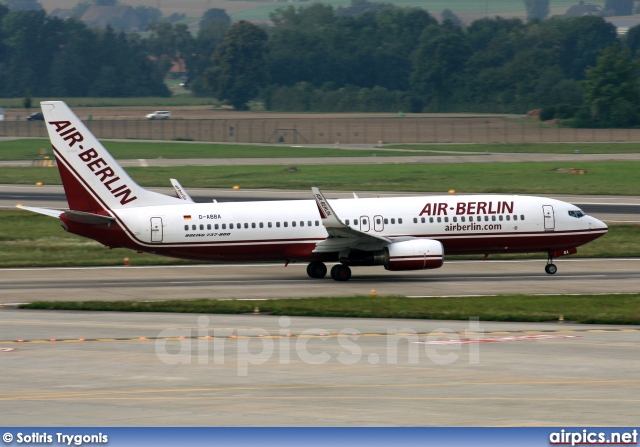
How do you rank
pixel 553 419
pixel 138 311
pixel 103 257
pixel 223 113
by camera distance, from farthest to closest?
pixel 223 113 → pixel 103 257 → pixel 138 311 → pixel 553 419

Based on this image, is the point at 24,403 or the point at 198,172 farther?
the point at 198,172

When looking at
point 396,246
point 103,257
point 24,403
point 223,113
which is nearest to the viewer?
A: point 24,403

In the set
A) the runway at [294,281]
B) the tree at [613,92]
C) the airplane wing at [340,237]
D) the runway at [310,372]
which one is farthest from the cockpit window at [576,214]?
the tree at [613,92]

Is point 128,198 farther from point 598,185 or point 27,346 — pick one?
point 598,185

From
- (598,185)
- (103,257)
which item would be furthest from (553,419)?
(598,185)

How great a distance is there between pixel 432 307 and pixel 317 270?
38.2 feet

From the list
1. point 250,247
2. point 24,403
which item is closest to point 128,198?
point 250,247

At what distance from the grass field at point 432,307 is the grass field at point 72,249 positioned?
47.3 feet

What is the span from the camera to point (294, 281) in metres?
47.3

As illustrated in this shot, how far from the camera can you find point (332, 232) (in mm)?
46469

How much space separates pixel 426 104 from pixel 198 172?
10123 cm

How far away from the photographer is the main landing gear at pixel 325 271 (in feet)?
155

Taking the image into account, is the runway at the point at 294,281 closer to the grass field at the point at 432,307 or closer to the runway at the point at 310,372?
the grass field at the point at 432,307

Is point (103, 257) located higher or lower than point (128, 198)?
→ lower
